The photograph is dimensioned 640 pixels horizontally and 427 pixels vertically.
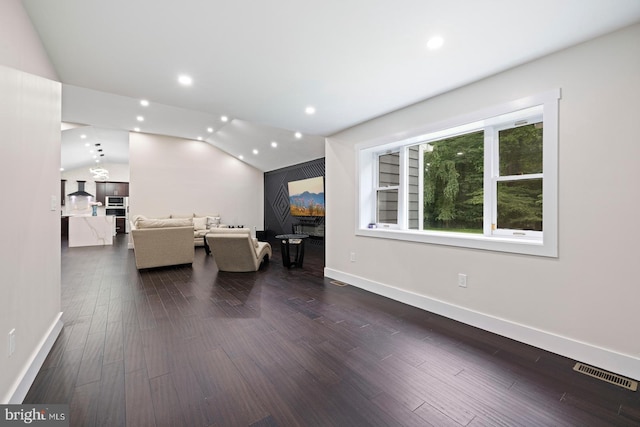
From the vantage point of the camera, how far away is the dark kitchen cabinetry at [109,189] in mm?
12312

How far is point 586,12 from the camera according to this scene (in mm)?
1772

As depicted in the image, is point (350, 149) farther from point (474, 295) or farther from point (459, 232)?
point (474, 295)

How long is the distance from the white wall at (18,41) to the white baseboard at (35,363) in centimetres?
187

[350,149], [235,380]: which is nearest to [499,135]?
[350,149]

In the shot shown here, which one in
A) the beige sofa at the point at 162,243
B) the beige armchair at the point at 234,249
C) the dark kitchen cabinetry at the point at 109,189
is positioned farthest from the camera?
the dark kitchen cabinetry at the point at 109,189

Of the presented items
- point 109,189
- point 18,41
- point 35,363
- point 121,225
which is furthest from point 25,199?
point 109,189

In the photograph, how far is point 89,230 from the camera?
8.43 metres

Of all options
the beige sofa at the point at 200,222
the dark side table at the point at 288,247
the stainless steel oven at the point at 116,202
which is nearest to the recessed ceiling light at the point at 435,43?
the dark side table at the point at 288,247

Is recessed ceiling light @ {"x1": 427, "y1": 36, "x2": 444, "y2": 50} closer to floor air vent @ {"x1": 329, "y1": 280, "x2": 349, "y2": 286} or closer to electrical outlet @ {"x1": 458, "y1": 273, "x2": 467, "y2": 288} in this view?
electrical outlet @ {"x1": 458, "y1": 273, "x2": 467, "y2": 288}

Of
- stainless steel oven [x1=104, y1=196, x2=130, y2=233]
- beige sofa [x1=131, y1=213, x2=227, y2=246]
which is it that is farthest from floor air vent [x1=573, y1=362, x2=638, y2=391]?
stainless steel oven [x1=104, y1=196, x2=130, y2=233]

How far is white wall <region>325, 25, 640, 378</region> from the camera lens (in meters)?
1.93

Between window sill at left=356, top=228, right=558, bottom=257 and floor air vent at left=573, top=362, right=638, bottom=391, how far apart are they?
0.85 m

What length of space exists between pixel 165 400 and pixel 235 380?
42 centimetres

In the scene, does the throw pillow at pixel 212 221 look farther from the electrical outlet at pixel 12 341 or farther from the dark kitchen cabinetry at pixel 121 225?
the electrical outlet at pixel 12 341
